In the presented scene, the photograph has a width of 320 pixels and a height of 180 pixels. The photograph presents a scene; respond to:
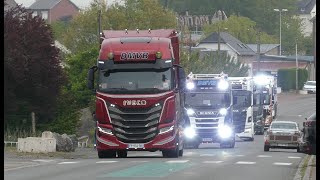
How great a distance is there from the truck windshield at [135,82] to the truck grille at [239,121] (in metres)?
24.9

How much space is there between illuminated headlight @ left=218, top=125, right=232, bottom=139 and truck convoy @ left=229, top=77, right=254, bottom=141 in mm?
8251

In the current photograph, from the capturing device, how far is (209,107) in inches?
1855

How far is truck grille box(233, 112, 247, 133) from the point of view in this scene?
5741cm

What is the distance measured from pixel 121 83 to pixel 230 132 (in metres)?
16.6

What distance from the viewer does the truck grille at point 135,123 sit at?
107 feet

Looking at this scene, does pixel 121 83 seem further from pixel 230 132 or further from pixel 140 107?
pixel 230 132

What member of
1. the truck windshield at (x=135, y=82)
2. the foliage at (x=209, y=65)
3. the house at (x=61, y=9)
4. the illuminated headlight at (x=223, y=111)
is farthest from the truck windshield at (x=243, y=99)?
the house at (x=61, y=9)

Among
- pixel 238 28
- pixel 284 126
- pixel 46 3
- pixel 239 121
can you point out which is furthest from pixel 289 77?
pixel 284 126

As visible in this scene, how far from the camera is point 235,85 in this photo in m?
59.0

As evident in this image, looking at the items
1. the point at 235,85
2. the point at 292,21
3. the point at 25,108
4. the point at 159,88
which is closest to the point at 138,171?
Result: the point at 159,88

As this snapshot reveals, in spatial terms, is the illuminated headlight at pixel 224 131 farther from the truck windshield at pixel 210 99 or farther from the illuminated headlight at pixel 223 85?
the illuminated headlight at pixel 223 85

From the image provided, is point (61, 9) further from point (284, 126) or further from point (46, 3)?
point (284, 126)

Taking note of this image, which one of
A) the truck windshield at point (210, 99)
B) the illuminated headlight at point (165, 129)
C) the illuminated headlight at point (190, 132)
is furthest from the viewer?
the illuminated headlight at point (190, 132)

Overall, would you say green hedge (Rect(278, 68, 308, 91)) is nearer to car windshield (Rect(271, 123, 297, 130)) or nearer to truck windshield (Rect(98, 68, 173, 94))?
car windshield (Rect(271, 123, 297, 130))
